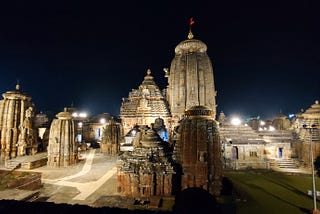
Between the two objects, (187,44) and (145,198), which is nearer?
(145,198)

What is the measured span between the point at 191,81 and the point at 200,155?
21786 mm

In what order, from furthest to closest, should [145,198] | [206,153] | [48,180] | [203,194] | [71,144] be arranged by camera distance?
[71,144]
[48,180]
[206,153]
[145,198]
[203,194]

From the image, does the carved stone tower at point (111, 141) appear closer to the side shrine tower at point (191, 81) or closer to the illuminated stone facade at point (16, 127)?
the illuminated stone facade at point (16, 127)

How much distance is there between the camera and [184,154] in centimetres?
1711

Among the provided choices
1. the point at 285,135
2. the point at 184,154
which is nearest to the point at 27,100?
the point at 184,154

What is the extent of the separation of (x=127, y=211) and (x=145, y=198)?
1185cm

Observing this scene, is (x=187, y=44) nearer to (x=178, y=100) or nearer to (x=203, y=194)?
(x=178, y=100)

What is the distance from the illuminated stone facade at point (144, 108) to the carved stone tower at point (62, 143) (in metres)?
13.8

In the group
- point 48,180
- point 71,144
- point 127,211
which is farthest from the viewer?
point 71,144

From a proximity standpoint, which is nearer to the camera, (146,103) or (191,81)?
(191,81)

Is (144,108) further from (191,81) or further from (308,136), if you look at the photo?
(308,136)

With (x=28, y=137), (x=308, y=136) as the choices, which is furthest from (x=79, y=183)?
(x=308, y=136)

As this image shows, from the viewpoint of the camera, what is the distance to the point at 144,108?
128 feet

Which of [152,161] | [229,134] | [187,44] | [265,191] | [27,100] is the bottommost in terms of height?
[265,191]
